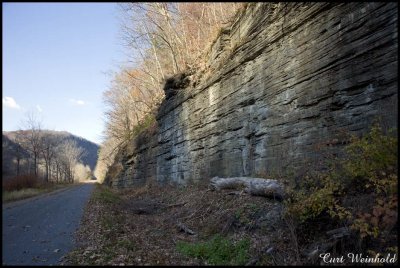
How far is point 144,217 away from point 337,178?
787 cm

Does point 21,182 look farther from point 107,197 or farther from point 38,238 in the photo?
point 38,238

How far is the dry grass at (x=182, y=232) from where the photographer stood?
23.5 ft

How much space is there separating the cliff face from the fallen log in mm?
774

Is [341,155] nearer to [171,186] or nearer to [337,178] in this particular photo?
[337,178]

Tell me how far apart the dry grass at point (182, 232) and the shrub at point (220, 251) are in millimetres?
145

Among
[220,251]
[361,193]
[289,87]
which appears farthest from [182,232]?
[289,87]

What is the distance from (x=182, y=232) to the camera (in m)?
10.0

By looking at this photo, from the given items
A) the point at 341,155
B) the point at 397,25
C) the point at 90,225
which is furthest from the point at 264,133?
the point at 90,225

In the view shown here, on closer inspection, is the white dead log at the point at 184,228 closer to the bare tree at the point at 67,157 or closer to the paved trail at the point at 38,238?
the paved trail at the point at 38,238

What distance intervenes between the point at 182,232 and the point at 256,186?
246 centimetres

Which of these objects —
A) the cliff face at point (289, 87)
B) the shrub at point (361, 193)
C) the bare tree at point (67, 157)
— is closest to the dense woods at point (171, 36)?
the cliff face at point (289, 87)

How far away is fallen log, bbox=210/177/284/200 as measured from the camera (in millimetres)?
9117

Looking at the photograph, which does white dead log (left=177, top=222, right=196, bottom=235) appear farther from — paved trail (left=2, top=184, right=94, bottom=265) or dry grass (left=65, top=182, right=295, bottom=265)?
paved trail (left=2, top=184, right=94, bottom=265)

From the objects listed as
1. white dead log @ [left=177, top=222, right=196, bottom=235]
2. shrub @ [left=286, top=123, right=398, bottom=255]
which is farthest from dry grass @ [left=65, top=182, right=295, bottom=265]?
shrub @ [left=286, top=123, right=398, bottom=255]
